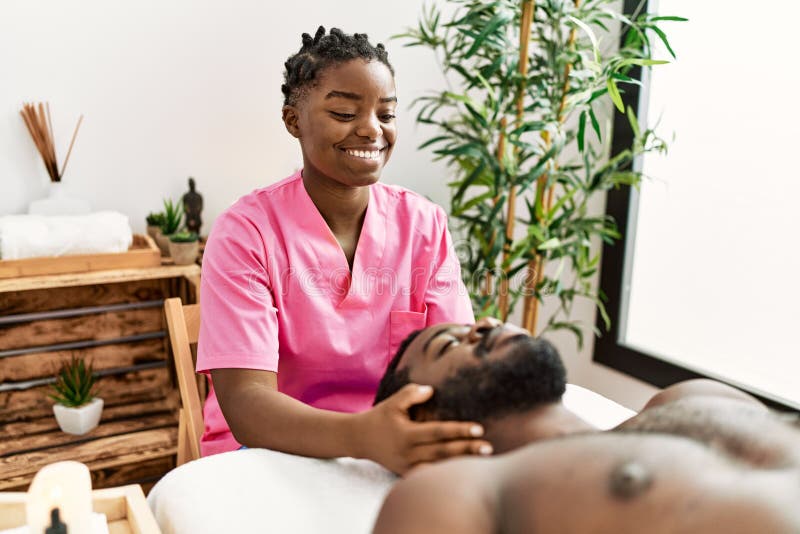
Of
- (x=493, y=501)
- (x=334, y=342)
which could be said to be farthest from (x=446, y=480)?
(x=334, y=342)

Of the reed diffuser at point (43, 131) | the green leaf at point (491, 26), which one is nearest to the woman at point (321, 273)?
the green leaf at point (491, 26)

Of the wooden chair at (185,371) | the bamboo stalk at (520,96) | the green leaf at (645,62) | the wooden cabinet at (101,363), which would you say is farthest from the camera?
the bamboo stalk at (520,96)

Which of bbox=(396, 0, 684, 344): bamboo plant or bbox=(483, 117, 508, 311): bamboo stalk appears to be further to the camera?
bbox=(483, 117, 508, 311): bamboo stalk

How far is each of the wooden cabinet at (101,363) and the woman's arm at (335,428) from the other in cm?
93

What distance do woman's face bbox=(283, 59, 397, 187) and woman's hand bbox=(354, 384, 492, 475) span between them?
48 centimetres

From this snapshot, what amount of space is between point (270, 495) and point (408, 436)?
0.80ft

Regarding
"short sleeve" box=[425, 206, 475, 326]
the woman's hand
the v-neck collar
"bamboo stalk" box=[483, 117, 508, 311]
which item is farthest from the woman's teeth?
"bamboo stalk" box=[483, 117, 508, 311]

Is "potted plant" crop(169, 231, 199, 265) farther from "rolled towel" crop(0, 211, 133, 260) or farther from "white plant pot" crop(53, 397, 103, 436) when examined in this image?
"white plant pot" crop(53, 397, 103, 436)

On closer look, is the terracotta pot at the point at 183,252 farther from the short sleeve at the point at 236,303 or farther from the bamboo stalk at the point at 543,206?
the bamboo stalk at the point at 543,206

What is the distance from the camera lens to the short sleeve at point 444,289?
126cm

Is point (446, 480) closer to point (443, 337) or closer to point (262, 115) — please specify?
point (443, 337)

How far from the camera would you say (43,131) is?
1.89 meters

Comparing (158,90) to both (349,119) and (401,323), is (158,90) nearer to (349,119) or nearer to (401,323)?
(349,119)

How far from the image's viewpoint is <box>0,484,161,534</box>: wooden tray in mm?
821
